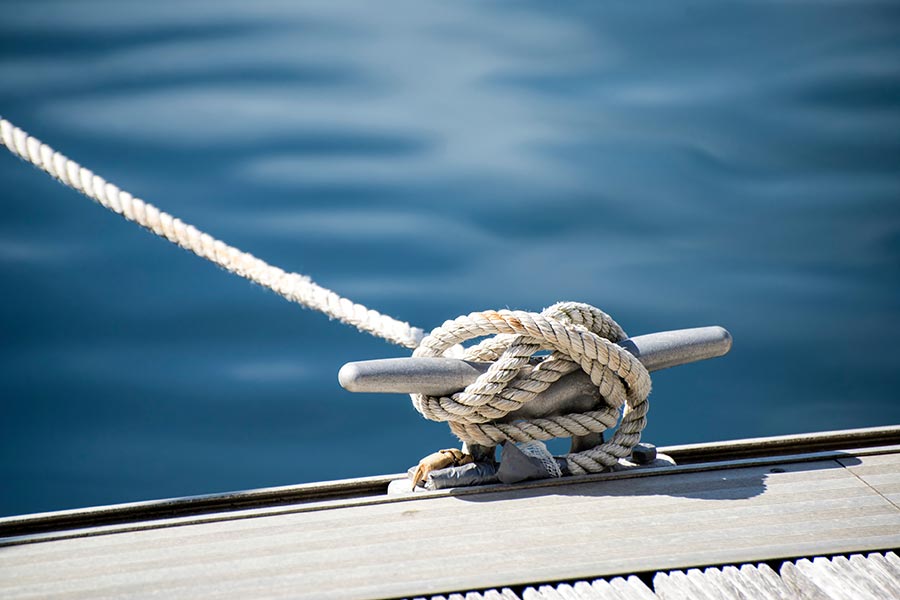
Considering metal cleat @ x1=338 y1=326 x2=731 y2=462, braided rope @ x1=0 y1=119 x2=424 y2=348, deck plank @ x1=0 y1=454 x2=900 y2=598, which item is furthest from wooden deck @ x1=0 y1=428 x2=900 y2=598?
braided rope @ x1=0 y1=119 x2=424 y2=348

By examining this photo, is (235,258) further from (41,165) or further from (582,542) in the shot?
(582,542)

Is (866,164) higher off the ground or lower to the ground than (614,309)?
higher

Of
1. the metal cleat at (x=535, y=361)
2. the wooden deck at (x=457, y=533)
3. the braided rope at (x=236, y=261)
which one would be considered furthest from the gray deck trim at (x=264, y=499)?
the braided rope at (x=236, y=261)

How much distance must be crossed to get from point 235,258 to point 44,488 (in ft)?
2.86

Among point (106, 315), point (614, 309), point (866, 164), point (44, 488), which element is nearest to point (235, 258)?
point (106, 315)

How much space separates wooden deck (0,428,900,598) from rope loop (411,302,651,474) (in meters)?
0.09

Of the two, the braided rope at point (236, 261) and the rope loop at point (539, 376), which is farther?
the braided rope at point (236, 261)

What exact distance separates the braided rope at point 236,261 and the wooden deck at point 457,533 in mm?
1343

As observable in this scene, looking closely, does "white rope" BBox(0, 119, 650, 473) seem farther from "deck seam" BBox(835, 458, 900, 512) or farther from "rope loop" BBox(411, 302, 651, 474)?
"deck seam" BBox(835, 458, 900, 512)

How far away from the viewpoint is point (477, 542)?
1.54 m

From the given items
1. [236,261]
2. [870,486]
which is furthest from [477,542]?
[236,261]

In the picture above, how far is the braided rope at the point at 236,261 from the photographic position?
3.12 metres

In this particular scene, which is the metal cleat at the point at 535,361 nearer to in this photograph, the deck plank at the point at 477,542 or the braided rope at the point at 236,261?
the deck plank at the point at 477,542

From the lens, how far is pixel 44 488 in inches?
114
